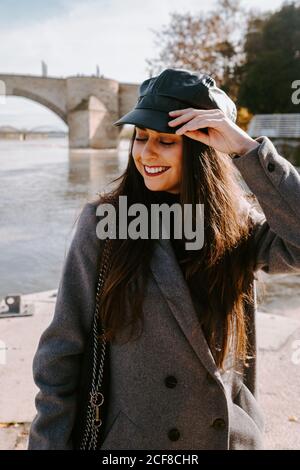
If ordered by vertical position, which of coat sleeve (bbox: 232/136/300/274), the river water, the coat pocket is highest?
coat sleeve (bbox: 232/136/300/274)

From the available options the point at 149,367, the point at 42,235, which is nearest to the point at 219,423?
the point at 149,367

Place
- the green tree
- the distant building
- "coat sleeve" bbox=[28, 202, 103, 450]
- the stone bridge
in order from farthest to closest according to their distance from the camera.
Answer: the stone bridge
the green tree
the distant building
"coat sleeve" bbox=[28, 202, 103, 450]

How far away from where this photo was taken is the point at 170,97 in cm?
132

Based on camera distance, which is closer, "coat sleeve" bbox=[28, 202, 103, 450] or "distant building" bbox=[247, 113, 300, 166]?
"coat sleeve" bbox=[28, 202, 103, 450]

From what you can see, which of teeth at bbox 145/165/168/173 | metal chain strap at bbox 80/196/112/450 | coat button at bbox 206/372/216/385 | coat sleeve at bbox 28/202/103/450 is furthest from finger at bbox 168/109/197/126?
coat button at bbox 206/372/216/385

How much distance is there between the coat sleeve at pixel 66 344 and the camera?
48.0 inches

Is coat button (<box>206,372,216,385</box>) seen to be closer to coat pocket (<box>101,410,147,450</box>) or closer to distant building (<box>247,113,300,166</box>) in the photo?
coat pocket (<box>101,410,147,450</box>)

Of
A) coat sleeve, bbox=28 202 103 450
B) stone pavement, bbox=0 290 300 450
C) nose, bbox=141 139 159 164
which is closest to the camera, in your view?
coat sleeve, bbox=28 202 103 450

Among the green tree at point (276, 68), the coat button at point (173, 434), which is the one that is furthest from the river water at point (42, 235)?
the green tree at point (276, 68)

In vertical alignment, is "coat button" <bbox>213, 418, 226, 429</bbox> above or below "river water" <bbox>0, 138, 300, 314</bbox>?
above

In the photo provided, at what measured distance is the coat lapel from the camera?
1.23 meters

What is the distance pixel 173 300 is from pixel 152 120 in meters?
0.49

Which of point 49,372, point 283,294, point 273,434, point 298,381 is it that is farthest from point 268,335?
point 49,372

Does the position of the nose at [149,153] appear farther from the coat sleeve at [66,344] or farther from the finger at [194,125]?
the coat sleeve at [66,344]
